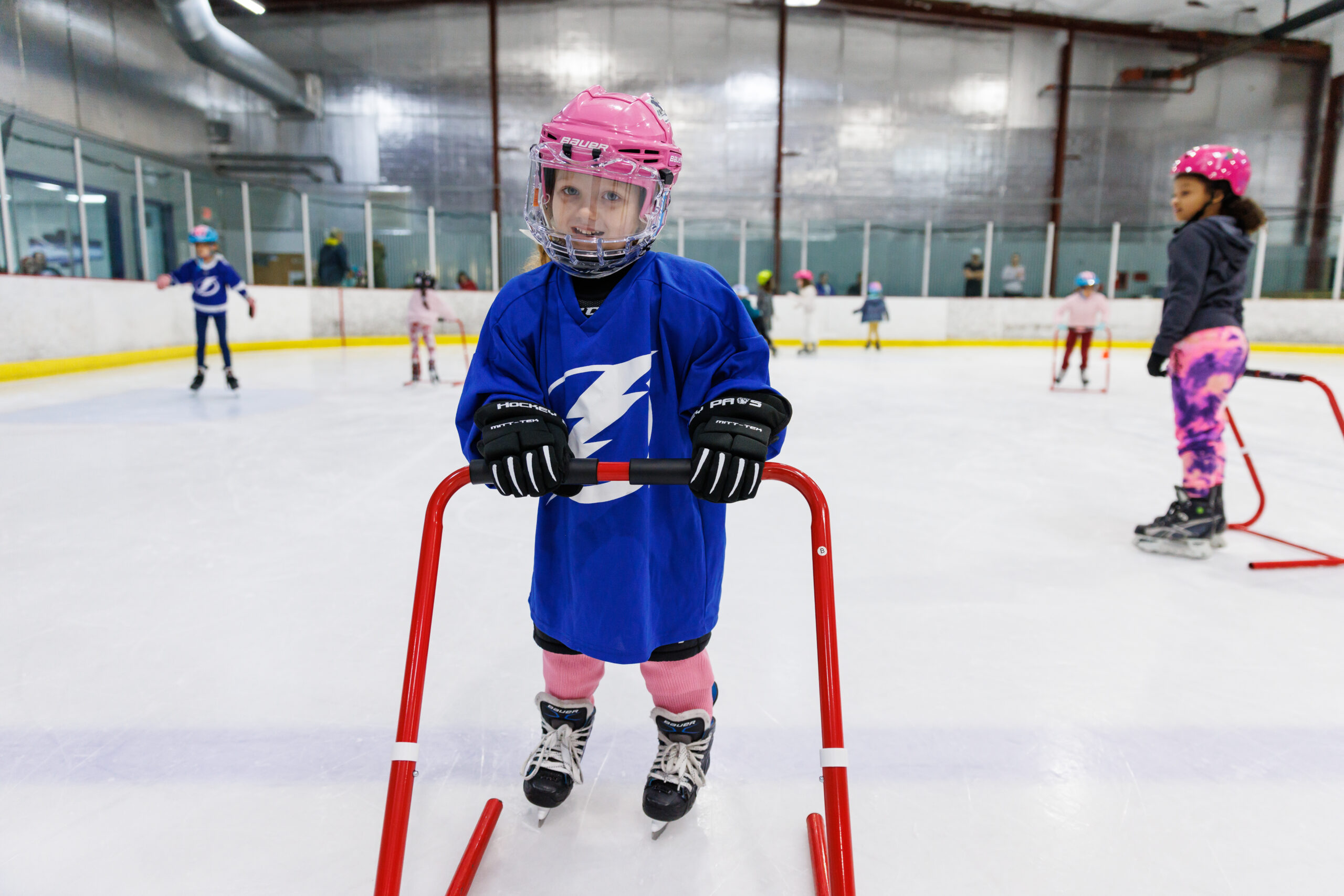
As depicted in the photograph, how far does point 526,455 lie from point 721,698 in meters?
0.89

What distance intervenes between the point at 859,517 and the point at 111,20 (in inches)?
486

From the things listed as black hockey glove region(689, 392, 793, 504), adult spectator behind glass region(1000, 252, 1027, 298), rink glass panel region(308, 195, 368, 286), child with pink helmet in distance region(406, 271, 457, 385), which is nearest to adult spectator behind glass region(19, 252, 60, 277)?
child with pink helmet in distance region(406, 271, 457, 385)

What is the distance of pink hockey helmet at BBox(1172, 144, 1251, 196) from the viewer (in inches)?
93.3

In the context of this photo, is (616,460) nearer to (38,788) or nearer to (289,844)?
(289,844)

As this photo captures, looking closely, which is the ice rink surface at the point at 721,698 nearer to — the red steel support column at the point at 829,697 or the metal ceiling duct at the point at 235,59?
the red steel support column at the point at 829,697

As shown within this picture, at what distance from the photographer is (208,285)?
19.9 ft

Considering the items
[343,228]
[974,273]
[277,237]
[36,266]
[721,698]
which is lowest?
[721,698]

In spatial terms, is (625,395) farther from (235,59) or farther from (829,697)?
(235,59)

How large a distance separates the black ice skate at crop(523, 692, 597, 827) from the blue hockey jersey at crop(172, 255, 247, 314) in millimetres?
5844

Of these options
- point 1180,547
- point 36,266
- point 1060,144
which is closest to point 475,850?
point 1180,547

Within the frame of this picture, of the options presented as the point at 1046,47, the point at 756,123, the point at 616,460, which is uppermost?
the point at 1046,47

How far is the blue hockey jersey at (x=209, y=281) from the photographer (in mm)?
6016

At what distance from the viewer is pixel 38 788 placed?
1.30 metres

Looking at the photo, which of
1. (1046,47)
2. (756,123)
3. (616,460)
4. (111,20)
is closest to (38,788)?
(616,460)
